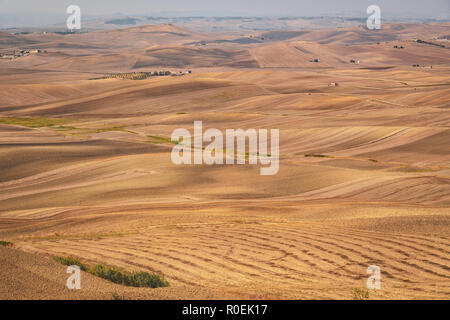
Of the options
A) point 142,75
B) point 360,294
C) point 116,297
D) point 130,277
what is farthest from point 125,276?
point 142,75

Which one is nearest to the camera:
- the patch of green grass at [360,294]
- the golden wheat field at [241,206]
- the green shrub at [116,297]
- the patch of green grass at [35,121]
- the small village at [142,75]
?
the green shrub at [116,297]

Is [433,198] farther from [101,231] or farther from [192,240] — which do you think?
[101,231]

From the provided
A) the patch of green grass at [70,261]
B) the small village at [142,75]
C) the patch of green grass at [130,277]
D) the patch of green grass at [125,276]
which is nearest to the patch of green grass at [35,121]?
the patch of green grass at [70,261]

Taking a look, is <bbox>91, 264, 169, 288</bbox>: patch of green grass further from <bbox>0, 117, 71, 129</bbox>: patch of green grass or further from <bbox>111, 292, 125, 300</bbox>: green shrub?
<bbox>0, 117, 71, 129</bbox>: patch of green grass

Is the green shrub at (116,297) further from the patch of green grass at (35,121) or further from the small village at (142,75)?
the small village at (142,75)

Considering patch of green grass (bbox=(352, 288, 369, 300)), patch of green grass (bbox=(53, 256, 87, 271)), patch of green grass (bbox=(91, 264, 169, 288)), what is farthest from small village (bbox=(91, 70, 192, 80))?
patch of green grass (bbox=(352, 288, 369, 300))
